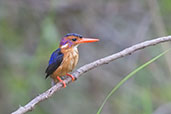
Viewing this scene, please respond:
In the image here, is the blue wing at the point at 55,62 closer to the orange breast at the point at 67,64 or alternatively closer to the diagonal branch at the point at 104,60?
the orange breast at the point at 67,64

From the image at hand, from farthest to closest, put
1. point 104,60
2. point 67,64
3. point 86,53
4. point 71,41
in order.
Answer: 1. point 86,53
2. point 71,41
3. point 67,64
4. point 104,60

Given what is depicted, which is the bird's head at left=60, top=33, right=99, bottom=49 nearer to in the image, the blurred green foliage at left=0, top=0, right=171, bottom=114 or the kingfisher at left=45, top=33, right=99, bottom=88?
the kingfisher at left=45, top=33, right=99, bottom=88

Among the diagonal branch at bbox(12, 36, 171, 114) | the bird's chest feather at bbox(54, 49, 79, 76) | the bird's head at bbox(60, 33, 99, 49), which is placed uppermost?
the bird's head at bbox(60, 33, 99, 49)

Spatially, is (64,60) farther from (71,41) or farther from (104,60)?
(104,60)

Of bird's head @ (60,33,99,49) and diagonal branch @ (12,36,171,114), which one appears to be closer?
diagonal branch @ (12,36,171,114)

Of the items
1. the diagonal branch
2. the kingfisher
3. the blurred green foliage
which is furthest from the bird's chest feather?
the blurred green foliage

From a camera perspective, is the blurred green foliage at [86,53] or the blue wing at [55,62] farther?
the blurred green foliage at [86,53]

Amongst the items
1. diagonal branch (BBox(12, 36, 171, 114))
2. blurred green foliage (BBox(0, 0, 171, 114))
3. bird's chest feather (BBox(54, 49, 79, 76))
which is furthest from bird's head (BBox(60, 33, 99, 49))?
blurred green foliage (BBox(0, 0, 171, 114))

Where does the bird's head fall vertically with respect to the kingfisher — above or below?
above

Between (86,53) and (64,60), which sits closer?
(64,60)

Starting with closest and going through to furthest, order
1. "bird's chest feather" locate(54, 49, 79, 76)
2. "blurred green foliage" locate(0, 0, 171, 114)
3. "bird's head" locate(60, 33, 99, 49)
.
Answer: "bird's chest feather" locate(54, 49, 79, 76)
"bird's head" locate(60, 33, 99, 49)
"blurred green foliage" locate(0, 0, 171, 114)

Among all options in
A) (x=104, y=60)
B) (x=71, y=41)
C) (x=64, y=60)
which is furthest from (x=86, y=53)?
(x=104, y=60)

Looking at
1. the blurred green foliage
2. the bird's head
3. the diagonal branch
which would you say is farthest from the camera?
the blurred green foliage

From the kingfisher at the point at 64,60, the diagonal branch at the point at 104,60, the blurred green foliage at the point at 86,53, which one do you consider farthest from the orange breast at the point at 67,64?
the blurred green foliage at the point at 86,53
